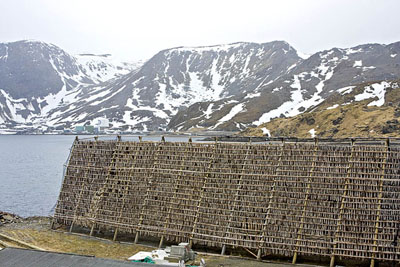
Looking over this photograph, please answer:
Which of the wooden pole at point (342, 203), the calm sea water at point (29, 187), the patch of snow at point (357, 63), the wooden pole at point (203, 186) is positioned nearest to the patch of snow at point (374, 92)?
the calm sea water at point (29, 187)

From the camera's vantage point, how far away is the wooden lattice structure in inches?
488

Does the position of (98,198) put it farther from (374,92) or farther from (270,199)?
(374,92)

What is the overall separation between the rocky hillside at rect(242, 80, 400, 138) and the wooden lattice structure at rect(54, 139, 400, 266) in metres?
45.9

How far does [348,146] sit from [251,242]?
15.4ft

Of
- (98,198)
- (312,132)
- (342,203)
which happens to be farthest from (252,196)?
(312,132)

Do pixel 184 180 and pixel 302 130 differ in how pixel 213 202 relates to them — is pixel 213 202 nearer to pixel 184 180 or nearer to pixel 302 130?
pixel 184 180

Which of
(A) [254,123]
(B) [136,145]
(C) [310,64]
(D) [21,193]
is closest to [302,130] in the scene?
(A) [254,123]

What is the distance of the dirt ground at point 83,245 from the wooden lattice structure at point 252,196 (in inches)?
19.2

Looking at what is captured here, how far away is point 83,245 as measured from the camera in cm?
1541

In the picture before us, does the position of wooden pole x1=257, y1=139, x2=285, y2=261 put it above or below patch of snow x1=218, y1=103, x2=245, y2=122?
below

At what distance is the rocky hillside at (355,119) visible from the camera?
2324 inches

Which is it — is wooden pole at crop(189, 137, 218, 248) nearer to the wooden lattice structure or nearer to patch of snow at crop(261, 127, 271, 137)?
the wooden lattice structure

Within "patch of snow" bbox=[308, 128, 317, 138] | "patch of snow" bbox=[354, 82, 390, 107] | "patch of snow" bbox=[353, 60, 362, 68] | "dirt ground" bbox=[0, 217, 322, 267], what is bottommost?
"dirt ground" bbox=[0, 217, 322, 267]

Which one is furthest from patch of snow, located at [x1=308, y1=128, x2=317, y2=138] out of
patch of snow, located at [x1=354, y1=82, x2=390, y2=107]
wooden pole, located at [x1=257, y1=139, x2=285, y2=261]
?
wooden pole, located at [x1=257, y1=139, x2=285, y2=261]
